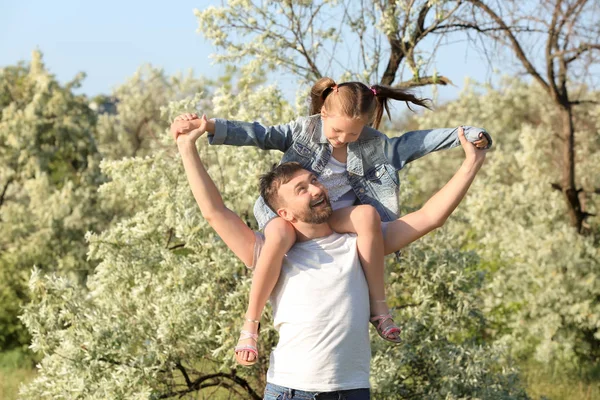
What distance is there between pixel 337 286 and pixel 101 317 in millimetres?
3191

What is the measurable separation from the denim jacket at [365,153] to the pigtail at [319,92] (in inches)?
2.7

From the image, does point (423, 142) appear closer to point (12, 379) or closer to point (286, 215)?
point (286, 215)

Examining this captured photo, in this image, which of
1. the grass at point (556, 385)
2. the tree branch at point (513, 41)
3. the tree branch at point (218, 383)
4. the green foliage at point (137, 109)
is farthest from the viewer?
the green foliage at point (137, 109)

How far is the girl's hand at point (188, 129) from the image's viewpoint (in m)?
2.82

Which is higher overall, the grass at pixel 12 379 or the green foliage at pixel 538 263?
the green foliage at pixel 538 263

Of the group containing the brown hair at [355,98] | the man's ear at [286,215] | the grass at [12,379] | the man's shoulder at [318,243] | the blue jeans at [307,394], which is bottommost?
the blue jeans at [307,394]

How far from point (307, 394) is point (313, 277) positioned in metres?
0.36

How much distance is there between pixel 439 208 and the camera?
2941 millimetres

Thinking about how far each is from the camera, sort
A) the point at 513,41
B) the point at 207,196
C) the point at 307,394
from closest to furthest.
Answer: the point at 307,394 → the point at 207,196 → the point at 513,41

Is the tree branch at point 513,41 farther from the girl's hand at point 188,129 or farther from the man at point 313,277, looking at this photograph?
the girl's hand at point 188,129

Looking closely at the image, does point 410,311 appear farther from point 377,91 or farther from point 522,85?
point 522,85

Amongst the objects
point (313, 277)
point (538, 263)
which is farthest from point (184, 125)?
point (538, 263)

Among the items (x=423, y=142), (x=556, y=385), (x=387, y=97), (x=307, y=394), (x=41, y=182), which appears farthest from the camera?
(x=41, y=182)

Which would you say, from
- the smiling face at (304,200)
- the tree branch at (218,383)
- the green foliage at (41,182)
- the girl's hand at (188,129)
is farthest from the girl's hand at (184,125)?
the green foliage at (41,182)
